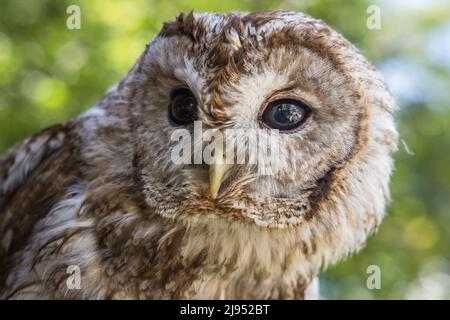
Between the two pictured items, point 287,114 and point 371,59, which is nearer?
point 287,114

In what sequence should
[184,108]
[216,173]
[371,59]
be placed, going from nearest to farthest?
[216,173]
[184,108]
[371,59]

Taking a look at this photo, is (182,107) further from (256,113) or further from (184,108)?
(256,113)

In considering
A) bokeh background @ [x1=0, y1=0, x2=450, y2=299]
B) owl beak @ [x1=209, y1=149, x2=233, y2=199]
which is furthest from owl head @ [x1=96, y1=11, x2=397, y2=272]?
bokeh background @ [x1=0, y1=0, x2=450, y2=299]

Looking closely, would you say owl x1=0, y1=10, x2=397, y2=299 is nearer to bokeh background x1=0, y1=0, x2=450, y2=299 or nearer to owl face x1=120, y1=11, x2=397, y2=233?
owl face x1=120, y1=11, x2=397, y2=233

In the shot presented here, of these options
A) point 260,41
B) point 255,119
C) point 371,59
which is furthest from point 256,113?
point 371,59
